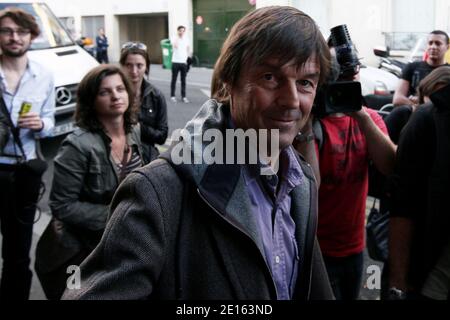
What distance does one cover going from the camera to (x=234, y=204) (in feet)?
3.59

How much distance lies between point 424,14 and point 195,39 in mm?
6374

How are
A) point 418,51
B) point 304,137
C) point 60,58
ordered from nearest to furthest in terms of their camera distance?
point 304,137
point 418,51
point 60,58

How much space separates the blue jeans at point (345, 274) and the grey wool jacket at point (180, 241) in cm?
110

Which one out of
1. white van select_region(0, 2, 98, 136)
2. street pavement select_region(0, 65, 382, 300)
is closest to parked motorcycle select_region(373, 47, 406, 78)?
street pavement select_region(0, 65, 382, 300)

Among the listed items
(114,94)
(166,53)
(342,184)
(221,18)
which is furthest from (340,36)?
(166,53)

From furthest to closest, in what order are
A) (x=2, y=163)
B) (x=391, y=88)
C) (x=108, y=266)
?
(x=391, y=88)
(x=2, y=163)
(x=108, y=266)

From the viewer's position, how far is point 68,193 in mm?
2268

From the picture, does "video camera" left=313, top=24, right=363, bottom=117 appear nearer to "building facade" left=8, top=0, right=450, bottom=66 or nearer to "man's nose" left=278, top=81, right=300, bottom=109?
"building facade" left=8, top=0, right=450, bottom=66

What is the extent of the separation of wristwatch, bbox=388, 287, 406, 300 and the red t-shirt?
0.32 m

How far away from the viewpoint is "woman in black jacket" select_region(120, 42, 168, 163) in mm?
3406

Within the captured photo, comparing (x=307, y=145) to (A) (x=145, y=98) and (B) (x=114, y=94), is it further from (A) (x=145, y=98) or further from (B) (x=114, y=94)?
(A) (x=145, y=98)

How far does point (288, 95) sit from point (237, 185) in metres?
0.23

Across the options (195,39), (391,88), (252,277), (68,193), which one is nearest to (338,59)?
(252,277)
